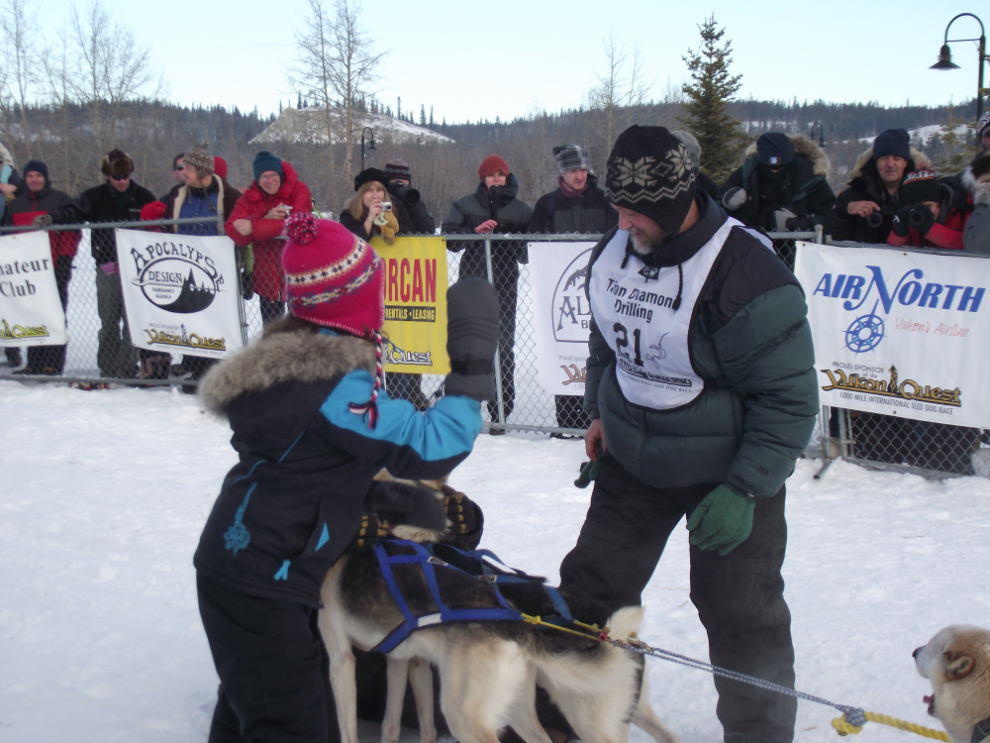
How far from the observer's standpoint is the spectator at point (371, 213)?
5645 mm

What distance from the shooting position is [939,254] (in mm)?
4273

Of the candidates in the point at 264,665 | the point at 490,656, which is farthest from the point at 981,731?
the point at 264,665

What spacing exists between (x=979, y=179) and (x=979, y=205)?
15 centimetres

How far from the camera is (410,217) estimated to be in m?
6.23

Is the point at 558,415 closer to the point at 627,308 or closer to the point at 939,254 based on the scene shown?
the point at 939,254

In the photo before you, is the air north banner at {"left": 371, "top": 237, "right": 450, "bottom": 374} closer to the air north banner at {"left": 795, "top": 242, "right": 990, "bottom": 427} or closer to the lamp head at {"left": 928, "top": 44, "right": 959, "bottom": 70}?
the air north banner at {"left": 795, "top": 242, "right": 990, "bottom": 427}

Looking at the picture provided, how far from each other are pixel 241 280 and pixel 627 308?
5.08 m

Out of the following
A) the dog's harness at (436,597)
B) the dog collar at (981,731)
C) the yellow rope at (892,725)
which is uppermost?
the dog's harness at (436,597)

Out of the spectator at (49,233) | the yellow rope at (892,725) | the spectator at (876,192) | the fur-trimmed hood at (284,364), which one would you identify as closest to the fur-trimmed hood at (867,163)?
the spectator at (876,192)

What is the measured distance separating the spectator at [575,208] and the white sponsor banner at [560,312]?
0.88 feet

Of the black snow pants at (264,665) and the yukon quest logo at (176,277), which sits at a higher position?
the yukon quest logo at (176,277)

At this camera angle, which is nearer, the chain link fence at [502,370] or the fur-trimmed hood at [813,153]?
the chain link fence at [502,370]

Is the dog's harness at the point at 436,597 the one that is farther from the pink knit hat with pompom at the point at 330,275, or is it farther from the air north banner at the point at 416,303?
the air north banner at the point at 416,303

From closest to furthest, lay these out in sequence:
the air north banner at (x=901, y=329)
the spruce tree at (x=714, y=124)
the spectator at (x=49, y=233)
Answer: the air north banner at (x=901, y=329) → the spectator at (x=49, y=233) → the spruce tree at (x=714, y=124)
